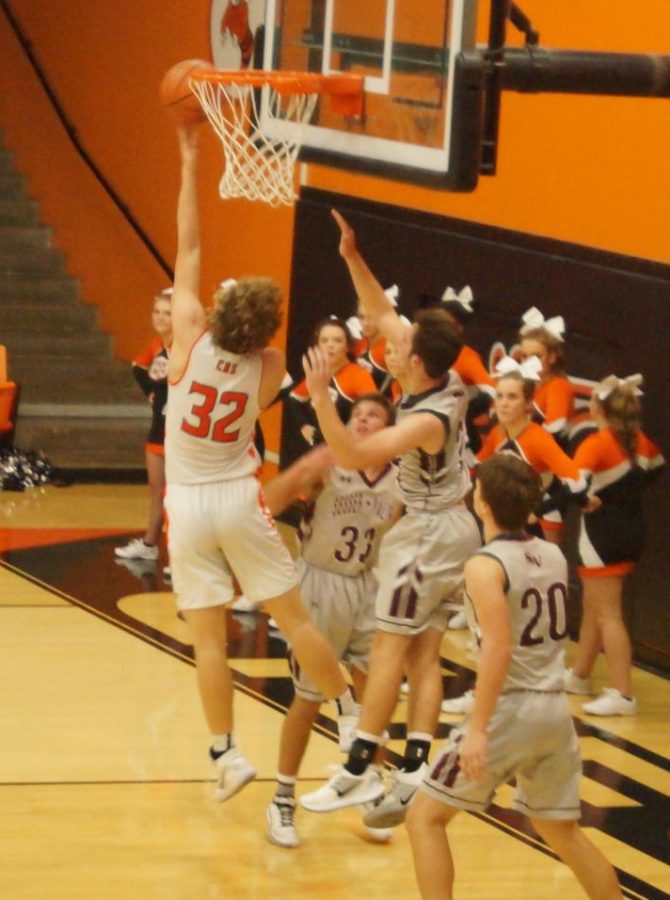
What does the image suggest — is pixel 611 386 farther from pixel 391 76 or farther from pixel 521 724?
pixel 521 724

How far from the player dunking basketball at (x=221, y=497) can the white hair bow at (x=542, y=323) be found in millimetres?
2959

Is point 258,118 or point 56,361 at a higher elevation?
point 258,118

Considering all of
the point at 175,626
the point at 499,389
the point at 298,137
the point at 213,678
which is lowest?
the point at 175,626

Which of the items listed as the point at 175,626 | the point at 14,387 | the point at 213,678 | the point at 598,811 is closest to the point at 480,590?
the point at 213,678

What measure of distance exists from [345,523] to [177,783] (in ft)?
4.43

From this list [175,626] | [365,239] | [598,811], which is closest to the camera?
[598,811]

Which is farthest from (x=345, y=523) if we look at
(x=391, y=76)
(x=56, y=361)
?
(x=56, y=361)

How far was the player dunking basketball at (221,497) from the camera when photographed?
6.49m

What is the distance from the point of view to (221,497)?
6598 millimetres

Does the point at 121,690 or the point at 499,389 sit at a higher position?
the point at 499,389

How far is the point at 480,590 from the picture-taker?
519 centimetres

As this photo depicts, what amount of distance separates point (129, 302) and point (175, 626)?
20.7ft

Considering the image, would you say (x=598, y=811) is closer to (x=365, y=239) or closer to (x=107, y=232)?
(x=365, y=239)

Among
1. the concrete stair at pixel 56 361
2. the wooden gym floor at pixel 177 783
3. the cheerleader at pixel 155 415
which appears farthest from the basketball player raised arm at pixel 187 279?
the concrete stair at pixel 56 361
